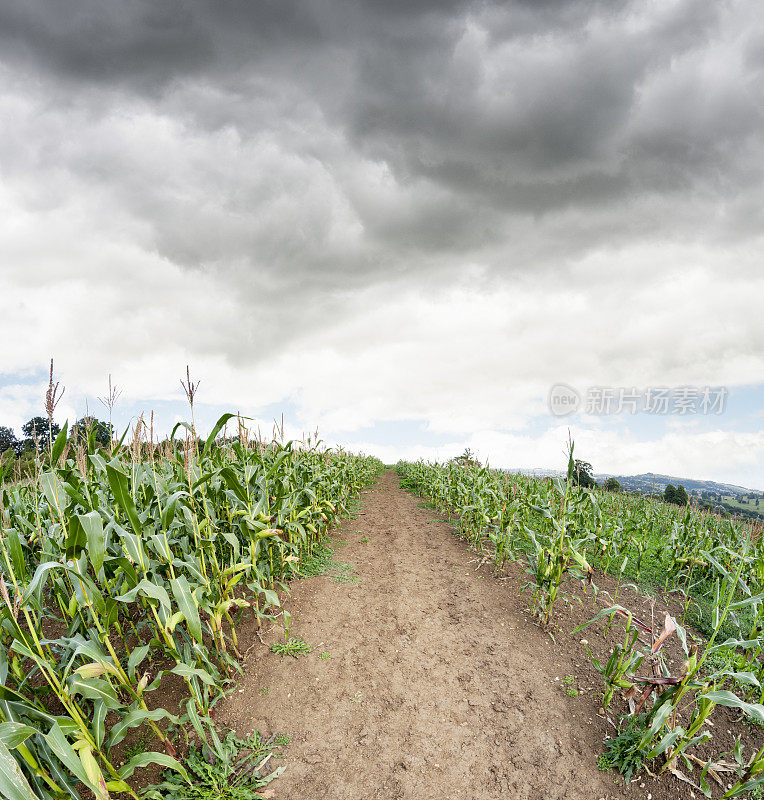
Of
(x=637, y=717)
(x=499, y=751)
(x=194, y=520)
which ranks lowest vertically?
(x=499, y=751)

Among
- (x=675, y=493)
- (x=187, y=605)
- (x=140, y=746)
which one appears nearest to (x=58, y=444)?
(x=187, y=605)

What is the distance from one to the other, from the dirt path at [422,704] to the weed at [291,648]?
73 mm

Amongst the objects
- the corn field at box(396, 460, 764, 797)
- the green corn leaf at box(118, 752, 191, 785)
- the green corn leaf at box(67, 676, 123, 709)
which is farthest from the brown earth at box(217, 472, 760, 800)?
the green corn leaf at box(67, 676, 123, 709)

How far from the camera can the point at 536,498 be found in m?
8.01

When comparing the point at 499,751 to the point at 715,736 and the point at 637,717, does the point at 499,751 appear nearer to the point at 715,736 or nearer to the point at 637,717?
the point at 637,717

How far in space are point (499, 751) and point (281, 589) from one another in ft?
10.4

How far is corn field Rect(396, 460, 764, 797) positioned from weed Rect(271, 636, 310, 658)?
8.76 ft

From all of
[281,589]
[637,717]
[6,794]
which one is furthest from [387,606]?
[6,794]

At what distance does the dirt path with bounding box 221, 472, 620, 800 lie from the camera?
295 cm

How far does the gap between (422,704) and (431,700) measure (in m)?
0.10

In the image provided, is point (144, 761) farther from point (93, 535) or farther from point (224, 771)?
point (93, 535)

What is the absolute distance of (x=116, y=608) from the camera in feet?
8.67

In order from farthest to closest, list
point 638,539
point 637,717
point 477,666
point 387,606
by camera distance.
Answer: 1. point 638,539
2. point 387,606
3. point 477,666
4. point 637,717

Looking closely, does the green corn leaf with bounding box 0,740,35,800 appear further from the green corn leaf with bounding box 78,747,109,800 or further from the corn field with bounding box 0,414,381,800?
the green corn leaf with bounding box 78,747,109,800
